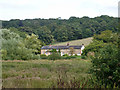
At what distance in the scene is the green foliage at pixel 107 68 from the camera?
6410 mm

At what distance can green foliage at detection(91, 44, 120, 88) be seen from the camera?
6410 mm

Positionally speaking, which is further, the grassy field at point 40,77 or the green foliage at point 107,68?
the green foliage at point 107,68

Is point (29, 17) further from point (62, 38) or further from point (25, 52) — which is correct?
point (25, 52)

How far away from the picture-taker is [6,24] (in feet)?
296

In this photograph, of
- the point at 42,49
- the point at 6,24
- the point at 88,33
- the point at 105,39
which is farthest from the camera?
the point at 88,33

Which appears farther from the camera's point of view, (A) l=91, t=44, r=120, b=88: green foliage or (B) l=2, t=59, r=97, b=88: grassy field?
(A) l=91, t=44, r=120, b=88: green foliage

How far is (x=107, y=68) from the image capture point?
6.56 metres

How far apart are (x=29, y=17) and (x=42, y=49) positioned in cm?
6083

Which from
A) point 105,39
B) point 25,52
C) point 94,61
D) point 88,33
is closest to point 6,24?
point 88,33

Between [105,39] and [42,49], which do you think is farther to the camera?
[42,49]

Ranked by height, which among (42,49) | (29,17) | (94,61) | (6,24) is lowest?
(42,49)

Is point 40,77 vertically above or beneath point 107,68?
beneath

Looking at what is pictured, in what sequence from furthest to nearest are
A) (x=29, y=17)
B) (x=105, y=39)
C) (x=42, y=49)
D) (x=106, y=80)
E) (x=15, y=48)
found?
1. (x=29, y=17)
2. (x=42, y=49)
3. (x=105, y=39)
4. (x=15, y=48)
5. (x=106, y=80)

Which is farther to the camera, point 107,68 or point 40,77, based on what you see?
point 40,77
